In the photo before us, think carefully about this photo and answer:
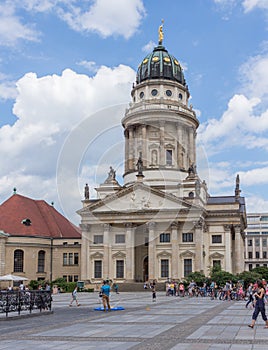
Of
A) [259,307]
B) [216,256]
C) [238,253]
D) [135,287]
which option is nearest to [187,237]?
[216,256]

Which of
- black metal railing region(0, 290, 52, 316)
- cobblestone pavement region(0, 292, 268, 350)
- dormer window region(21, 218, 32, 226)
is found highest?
dormer window region(21, 218, 32, 226)

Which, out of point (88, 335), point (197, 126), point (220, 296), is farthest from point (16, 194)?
point (88, 335)

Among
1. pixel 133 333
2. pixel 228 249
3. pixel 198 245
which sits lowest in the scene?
pixel 133 333

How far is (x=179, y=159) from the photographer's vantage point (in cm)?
8925

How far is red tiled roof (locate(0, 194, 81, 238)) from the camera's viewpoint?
263 ft

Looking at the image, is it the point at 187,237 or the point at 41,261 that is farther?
the point at 41,261

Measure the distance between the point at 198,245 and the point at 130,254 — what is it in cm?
1004

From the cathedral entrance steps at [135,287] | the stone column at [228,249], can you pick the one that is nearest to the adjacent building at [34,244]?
the cathedral entrance steps at [135,287]

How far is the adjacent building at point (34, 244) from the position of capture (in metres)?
76.8

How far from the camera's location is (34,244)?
79.0 metres

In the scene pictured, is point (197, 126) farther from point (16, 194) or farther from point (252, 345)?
point (252, 345)

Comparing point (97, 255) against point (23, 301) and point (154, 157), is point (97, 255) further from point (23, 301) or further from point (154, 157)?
point (23, 301)

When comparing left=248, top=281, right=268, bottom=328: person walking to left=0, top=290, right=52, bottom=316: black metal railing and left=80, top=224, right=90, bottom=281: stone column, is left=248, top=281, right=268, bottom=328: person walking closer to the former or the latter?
left=0, top=290, right=52, bottom=316: black metal railing

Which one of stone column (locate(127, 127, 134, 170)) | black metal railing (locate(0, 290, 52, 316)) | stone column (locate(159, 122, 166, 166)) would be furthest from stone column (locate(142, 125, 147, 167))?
black metal railing (locate(0, 290, 52, 316))
